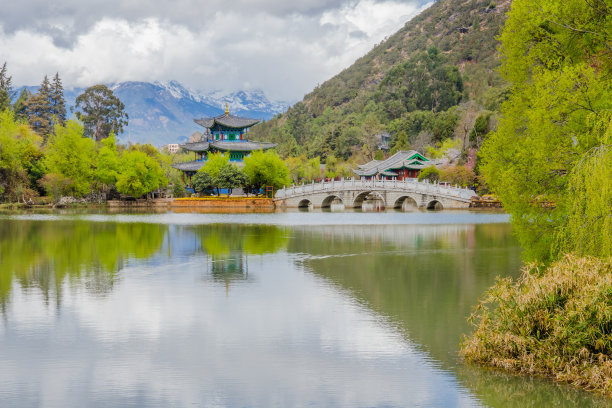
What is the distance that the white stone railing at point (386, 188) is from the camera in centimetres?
4144

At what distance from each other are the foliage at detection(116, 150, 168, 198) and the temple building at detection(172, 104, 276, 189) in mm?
5020

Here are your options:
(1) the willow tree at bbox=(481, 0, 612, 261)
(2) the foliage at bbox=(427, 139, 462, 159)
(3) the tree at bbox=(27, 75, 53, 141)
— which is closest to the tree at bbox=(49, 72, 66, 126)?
(3) the tree at bbox=(27, 75, 53, 141)

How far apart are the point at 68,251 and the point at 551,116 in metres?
14.2

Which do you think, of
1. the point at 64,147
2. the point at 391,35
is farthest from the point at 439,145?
the point at 391,35

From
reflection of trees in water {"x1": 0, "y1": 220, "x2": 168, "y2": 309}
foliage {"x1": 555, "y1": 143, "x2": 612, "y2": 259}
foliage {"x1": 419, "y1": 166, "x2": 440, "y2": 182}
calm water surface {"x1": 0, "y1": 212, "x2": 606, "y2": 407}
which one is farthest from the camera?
foliage {"x1": 419, "y1": 166, "x2": 440, "y2": 182}

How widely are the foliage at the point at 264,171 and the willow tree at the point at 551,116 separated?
37564 mm

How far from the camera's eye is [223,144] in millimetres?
56562

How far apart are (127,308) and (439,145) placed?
2395 inches

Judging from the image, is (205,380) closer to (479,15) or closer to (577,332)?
(577,332)

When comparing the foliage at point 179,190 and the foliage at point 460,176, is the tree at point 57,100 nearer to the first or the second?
the foliage at point 179,190

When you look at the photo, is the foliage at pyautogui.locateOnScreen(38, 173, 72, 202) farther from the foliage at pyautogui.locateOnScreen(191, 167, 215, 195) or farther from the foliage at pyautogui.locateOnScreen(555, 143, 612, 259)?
the foliage at pyautogui.locateOnScreen(555, 143, 612, 259)

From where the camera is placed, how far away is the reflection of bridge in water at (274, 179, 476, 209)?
4156 centimetres

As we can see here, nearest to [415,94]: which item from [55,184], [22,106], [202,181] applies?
[202,181]

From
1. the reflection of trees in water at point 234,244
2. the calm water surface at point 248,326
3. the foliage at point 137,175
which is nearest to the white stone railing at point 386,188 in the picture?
the foliage at point 137,175
